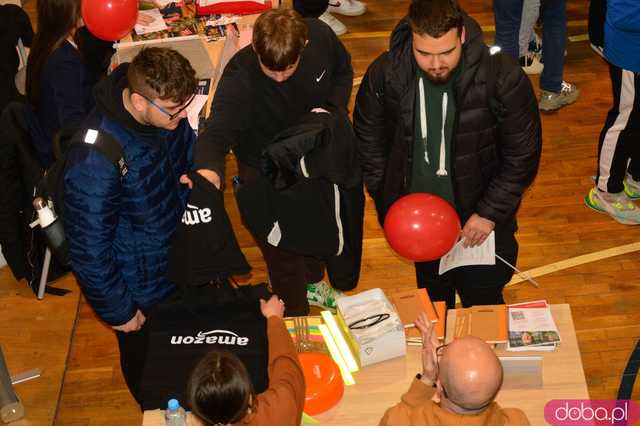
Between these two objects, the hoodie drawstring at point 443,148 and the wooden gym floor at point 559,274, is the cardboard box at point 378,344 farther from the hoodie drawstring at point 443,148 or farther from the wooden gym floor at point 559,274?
the wooden gym floor at point 559,274

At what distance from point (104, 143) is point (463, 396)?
1563mm

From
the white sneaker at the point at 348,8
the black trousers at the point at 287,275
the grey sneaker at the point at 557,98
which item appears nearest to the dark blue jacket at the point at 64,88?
the black trousers at the point at 287,275

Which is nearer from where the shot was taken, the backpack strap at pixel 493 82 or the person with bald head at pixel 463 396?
the person with bald head at pixel 463 396

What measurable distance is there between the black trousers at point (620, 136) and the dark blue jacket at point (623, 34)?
0.34 feet

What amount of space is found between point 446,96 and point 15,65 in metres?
2.96

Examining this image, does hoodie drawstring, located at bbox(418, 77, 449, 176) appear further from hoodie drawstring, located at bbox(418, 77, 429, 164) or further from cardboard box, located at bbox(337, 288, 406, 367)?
cardboard box, located at bbox(337, 288, 406, 367)

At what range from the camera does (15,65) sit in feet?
17.6

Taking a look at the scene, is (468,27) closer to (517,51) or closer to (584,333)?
(584,333)

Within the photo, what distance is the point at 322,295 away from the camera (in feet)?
16.5

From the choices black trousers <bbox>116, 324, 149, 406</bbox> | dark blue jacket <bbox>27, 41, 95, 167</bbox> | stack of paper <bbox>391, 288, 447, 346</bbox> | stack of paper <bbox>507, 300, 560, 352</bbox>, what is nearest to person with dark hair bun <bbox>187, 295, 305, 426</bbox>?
stack of paper <bbox>391, 288, 447, 346</bbox>

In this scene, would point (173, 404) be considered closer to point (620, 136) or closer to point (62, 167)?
point (62, 167)

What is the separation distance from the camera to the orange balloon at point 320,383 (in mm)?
3406

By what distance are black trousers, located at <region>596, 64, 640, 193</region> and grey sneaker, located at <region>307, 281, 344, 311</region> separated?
6.18ft

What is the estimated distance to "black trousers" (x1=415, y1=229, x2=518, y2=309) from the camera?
402 centimetres
